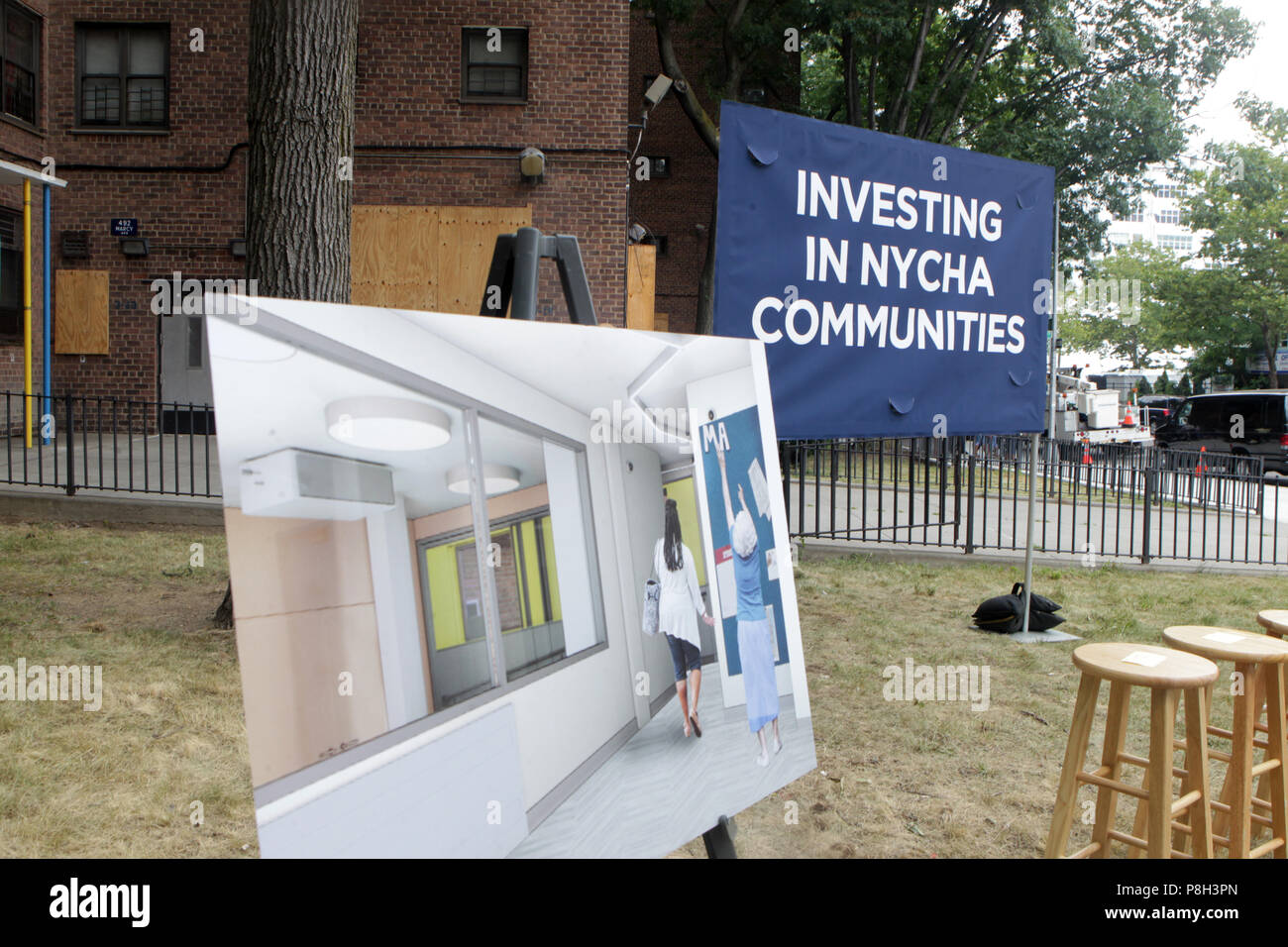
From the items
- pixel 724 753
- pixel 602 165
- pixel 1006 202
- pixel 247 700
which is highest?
pixel 602 165

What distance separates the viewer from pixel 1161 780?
2871mm

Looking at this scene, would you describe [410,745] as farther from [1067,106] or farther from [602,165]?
[1067,106]

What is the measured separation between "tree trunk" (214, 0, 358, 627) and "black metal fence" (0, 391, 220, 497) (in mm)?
3170

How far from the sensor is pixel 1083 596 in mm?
8484

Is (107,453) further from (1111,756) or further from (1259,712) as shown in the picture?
(1259,712)

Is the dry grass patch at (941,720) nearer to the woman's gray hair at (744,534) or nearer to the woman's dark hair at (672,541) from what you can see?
the woman's gray hair at (744,534)

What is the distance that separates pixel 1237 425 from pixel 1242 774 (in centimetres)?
2468

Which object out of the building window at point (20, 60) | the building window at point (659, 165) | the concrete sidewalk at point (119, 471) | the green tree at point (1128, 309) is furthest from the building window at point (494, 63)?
the green tree at point (1128, 309)

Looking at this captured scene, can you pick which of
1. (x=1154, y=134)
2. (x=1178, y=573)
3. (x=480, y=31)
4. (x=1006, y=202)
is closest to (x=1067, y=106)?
(x=1154, y=134)

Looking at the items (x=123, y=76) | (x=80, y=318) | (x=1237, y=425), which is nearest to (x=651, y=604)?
(x=80, y=318)

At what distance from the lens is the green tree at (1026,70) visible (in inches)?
763

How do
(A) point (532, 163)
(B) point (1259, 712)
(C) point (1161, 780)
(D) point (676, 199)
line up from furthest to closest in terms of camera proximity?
(D) point (676, 199) → (A) point (532, 163) → (B) point (1259, 712) → (C) point (1161, 780)

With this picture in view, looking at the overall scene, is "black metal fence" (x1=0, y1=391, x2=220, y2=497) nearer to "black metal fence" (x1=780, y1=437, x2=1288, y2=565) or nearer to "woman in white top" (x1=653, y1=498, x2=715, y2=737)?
"black metal fence" (x1=780, y1=437, x2=1288, y2=565)

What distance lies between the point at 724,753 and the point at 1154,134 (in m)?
22.8
